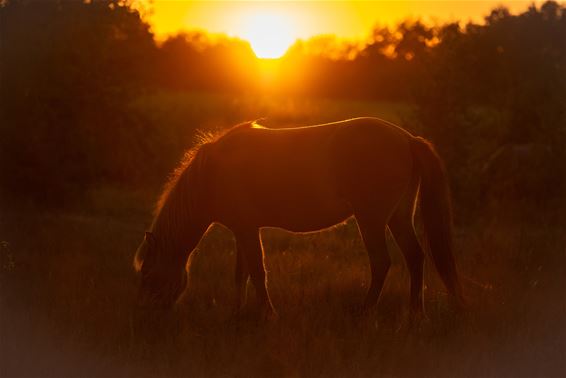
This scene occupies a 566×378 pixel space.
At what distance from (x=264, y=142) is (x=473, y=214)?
666 centimetres

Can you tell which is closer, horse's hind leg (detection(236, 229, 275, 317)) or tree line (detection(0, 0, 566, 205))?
horse's hind leg (detection(236, 229, 275, 317))

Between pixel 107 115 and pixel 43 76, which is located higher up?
pixel 43 76

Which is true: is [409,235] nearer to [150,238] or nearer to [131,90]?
[150,238]

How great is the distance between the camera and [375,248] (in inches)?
220

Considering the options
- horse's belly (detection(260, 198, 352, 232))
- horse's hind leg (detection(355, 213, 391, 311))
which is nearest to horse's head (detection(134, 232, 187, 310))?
horse's belly (detection(260, 198, 352, 232))

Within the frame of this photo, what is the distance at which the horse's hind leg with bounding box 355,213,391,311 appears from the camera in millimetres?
5566

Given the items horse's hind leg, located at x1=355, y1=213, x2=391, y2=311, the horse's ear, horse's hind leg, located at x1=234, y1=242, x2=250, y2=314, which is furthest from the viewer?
horse's hind leg, located at x1=234, y1=242, x2=250, y2=314

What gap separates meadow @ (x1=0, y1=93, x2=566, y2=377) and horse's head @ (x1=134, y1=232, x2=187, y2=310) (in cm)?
17

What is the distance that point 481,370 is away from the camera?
4.51 meters

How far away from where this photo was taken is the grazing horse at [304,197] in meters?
5.62

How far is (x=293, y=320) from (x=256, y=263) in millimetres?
669

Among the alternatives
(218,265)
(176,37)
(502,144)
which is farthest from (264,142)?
(176,37)

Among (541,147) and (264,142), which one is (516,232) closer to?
(541,147)

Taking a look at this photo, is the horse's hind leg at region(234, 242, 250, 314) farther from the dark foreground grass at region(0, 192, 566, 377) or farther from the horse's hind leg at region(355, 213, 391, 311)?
the horse's hind leg at region(355, 213, 391, 311)
